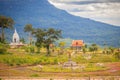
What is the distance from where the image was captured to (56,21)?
42.8 ft

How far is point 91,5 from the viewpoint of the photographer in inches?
515

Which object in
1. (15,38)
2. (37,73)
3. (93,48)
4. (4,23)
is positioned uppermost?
(4,23)

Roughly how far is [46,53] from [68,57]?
22.4 inches

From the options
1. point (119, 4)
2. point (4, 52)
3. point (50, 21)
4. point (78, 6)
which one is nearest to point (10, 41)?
point (4, 52)

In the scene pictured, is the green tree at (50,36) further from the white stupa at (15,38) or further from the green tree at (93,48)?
the green tree at (93,48)

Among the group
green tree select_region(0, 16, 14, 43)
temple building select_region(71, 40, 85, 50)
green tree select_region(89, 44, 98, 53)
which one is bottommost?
green tree select_region(89, 44, 98, 53)

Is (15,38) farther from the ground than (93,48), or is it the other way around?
(15,38)

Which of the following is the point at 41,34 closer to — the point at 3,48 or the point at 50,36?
the point at 50,36

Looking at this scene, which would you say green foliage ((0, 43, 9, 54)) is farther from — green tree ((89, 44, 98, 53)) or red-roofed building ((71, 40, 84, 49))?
green tree ((89, 44, 98, 53))

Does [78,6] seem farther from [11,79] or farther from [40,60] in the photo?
[11,79]

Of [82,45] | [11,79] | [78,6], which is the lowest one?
[11,79]

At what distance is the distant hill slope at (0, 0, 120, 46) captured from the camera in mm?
12977

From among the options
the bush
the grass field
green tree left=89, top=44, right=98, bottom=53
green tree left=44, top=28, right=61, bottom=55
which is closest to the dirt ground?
the grass field

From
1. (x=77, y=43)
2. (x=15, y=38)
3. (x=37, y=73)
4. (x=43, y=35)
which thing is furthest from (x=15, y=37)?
(x=77, y=43)
